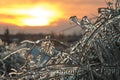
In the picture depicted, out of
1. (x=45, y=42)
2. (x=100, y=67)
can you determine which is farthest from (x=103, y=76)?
(x=45, y=42)

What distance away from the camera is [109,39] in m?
4.21

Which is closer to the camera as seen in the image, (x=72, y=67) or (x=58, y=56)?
(x=72, y=67)

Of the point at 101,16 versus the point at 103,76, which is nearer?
the point at 103,76

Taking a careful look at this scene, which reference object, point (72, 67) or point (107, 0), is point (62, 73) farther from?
point (107, 0)

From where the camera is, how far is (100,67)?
4105mm

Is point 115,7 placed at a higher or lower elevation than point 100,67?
higher

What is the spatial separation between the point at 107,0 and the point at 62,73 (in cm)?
70

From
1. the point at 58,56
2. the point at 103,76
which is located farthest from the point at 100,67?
the point at 58,56

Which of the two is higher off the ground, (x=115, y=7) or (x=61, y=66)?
(x=115, y=7)

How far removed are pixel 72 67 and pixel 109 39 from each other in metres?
0.33

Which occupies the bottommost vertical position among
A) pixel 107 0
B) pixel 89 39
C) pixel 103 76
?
pixel 103 76

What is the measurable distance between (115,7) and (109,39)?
0.86 ft

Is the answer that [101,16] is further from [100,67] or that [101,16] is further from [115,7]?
[100,67]

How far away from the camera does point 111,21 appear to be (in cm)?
413
